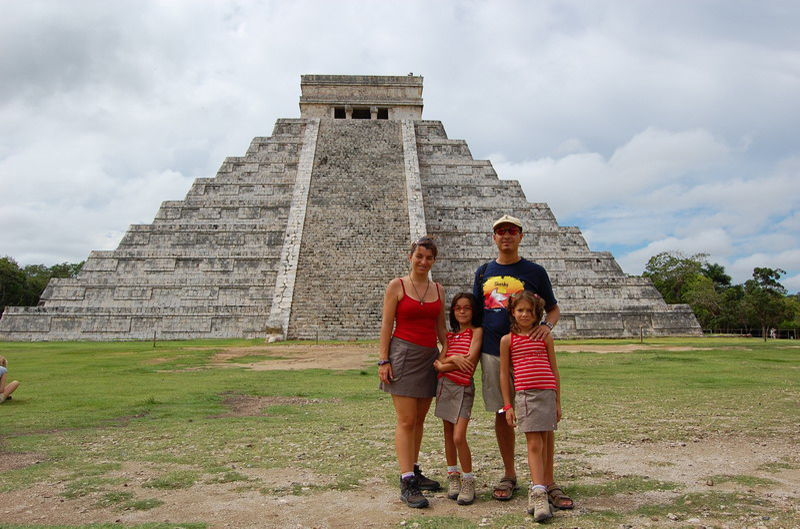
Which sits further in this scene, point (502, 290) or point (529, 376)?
point (502, 290)

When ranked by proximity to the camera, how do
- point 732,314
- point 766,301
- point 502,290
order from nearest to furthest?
point 502,290
point 766,301
point 732,314

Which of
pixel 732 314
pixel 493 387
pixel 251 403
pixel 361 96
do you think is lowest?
pixel 251 403

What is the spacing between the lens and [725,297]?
4078 cm

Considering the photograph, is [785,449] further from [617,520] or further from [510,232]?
[510,232]

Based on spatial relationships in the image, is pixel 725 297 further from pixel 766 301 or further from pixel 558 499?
pixel 558 499

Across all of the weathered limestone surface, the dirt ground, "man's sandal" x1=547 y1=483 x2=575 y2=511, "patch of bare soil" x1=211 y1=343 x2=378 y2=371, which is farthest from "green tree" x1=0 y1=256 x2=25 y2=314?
"man's sandal" x1=547 y1=483 x2=575 y2=511

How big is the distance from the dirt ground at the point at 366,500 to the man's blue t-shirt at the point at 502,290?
108 cm

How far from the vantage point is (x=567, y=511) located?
3.75 meters

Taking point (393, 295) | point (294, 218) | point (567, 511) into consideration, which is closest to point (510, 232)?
point (393, 295)

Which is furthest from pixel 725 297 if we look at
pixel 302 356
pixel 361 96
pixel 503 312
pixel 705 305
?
pixel 503 312

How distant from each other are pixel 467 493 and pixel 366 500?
654 millimetres

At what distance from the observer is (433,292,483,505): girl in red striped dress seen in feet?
13.5

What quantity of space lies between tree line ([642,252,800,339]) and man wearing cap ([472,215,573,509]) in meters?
22.5

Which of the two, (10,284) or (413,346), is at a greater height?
(10,284)
